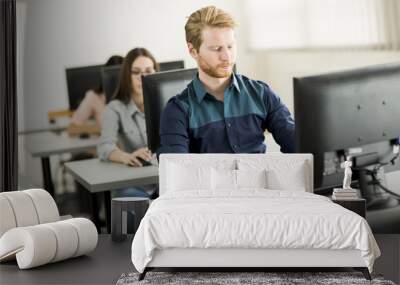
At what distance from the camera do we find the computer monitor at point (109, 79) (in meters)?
7.69

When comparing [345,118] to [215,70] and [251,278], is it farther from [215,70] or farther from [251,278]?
[251,278]

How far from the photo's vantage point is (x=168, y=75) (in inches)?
299

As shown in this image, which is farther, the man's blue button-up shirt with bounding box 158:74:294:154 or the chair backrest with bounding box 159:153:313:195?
the man's blue button-up shirt with bounding box 158:74:294:154

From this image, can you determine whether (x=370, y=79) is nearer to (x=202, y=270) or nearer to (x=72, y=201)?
(x=202, y=270)

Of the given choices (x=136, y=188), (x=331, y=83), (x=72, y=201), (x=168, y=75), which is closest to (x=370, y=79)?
(x=331, y=83)

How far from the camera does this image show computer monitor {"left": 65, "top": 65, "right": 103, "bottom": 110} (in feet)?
25.3

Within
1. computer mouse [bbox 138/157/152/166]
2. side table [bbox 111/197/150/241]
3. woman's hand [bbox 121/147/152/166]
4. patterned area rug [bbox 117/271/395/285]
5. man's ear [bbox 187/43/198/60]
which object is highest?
man's ear [bbox 187/43/198/60]

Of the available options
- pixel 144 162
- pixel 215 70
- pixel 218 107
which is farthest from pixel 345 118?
pixel 144 162

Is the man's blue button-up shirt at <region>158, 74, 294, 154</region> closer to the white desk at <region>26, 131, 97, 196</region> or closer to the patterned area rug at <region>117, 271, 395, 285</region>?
the white desk at <region>26, 131, 97, 196</region>

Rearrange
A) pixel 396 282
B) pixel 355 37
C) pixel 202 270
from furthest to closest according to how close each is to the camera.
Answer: pixel 355 37 → pixel 202 270 → pixel 396 282

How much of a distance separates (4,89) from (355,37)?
3.14 m

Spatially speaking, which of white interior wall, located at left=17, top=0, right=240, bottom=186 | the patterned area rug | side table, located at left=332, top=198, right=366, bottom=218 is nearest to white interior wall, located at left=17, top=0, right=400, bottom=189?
white interior wall, located at left=17, top=0, right=240, bottom=186

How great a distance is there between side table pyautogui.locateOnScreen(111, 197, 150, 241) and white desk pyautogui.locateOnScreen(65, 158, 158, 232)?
401mm

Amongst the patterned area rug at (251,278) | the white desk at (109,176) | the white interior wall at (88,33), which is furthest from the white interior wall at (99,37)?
the patterned area rug at (251,278)
